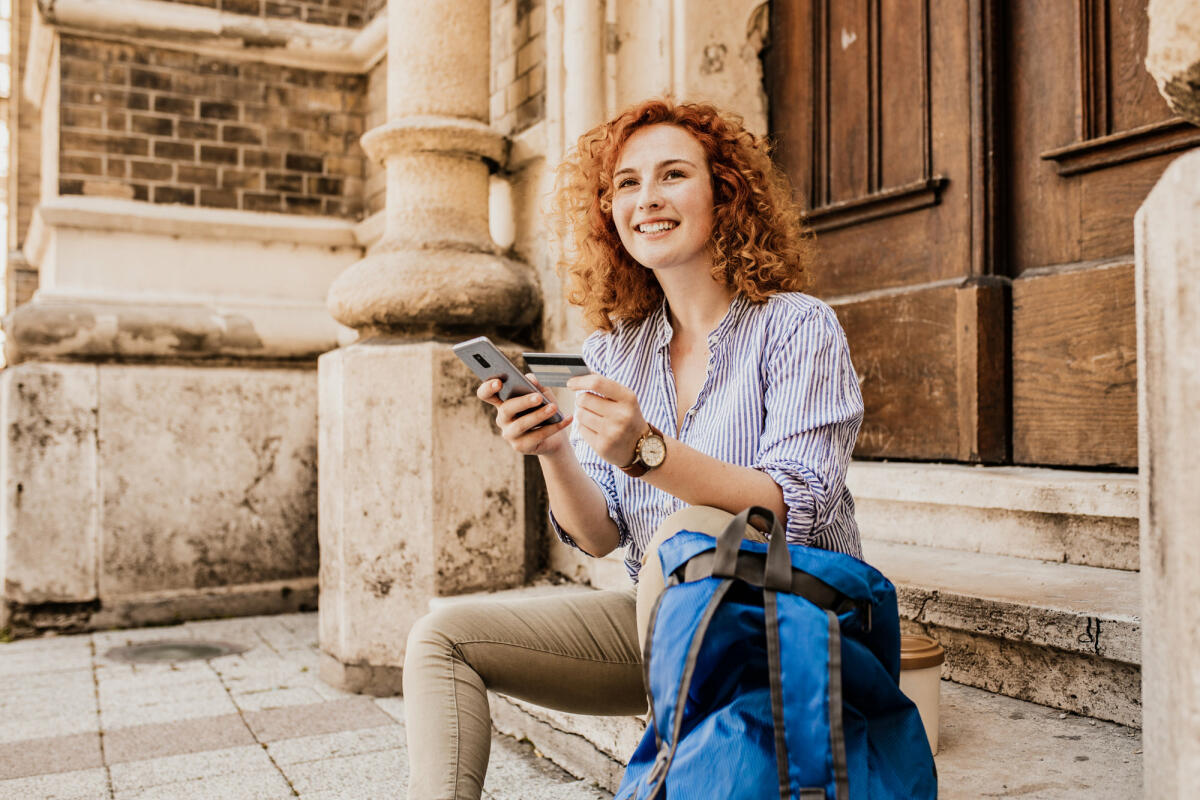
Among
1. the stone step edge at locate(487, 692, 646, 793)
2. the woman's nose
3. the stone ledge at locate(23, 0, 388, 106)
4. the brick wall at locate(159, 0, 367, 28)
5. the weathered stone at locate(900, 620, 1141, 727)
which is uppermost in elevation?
the brick wall at locate(159, 0, 367, 28)

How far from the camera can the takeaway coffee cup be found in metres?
1.66

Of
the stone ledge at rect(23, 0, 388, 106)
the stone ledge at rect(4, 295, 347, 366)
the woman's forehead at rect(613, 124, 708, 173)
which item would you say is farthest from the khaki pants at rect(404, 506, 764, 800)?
the stone ledge at rect(23, 0, 388, 106)

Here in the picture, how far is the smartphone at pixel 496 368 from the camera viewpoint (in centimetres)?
154

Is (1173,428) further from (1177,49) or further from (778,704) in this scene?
(778,704)

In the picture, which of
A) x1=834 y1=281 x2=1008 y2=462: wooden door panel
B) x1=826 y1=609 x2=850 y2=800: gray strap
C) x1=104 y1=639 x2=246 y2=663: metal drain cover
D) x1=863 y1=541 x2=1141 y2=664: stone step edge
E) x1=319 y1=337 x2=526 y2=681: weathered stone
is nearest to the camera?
x1=826 y1=609 x2=850 y2=800: gray strap

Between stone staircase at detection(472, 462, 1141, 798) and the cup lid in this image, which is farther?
stone staircase at detection(472, 462, 1141, 798)

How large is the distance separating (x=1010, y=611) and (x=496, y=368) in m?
1.14

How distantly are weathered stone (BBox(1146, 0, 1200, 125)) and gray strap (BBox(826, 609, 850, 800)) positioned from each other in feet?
2.32

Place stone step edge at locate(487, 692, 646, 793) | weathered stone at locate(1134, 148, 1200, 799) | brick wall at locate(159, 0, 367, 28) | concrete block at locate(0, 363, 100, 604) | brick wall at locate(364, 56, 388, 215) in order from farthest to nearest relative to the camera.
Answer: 1. brick wall at locate(364, 56, 388, 215)
2. brick wall at locate(159, 0, 367, 28)
3. concrete block at locate(0, 363, 100, 604)
4. stone step edge at locate(487, 692, 646, 793)
5. weathered stone at locate(1134, 148, 1200, 799)

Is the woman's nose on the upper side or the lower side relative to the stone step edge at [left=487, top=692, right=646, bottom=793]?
upper

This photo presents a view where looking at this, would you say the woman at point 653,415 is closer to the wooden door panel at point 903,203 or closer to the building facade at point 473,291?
the building facade at point 473,291

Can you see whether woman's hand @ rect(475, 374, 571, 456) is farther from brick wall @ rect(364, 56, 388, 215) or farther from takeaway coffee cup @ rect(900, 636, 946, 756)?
brick wall @ rect(364, 56, 388, 215)

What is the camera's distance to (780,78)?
3.53 metres

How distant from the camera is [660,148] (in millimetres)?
1932
